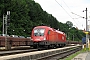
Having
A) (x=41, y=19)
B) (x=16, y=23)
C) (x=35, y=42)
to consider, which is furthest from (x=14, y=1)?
(x=35, y=42)

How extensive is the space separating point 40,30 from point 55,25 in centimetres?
12063

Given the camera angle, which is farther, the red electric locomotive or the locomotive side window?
the locomotive side window

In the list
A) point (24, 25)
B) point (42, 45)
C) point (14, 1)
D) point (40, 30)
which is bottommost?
point (42, 45)

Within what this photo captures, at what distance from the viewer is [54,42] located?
40406 millimetres

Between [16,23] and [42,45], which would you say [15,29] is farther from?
[42,45]

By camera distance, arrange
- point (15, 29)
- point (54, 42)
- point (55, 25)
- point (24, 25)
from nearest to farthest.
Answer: point (54, 42) < point (15, 29) < point (24, 25) < point (55, 25)

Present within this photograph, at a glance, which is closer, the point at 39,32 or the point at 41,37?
the point at 41,37

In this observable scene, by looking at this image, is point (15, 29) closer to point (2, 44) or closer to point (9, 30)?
point (9, 30)

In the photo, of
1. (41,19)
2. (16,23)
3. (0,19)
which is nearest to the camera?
(0,19)

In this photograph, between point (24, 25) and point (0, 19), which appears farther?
point (24, 25)

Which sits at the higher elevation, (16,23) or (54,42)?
(16,23)

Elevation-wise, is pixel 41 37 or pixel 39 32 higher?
pixel 39 32

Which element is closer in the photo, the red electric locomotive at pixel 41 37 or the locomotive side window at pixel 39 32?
the red electric locomotive at pixel 41 37

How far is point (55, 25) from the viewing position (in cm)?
15700
